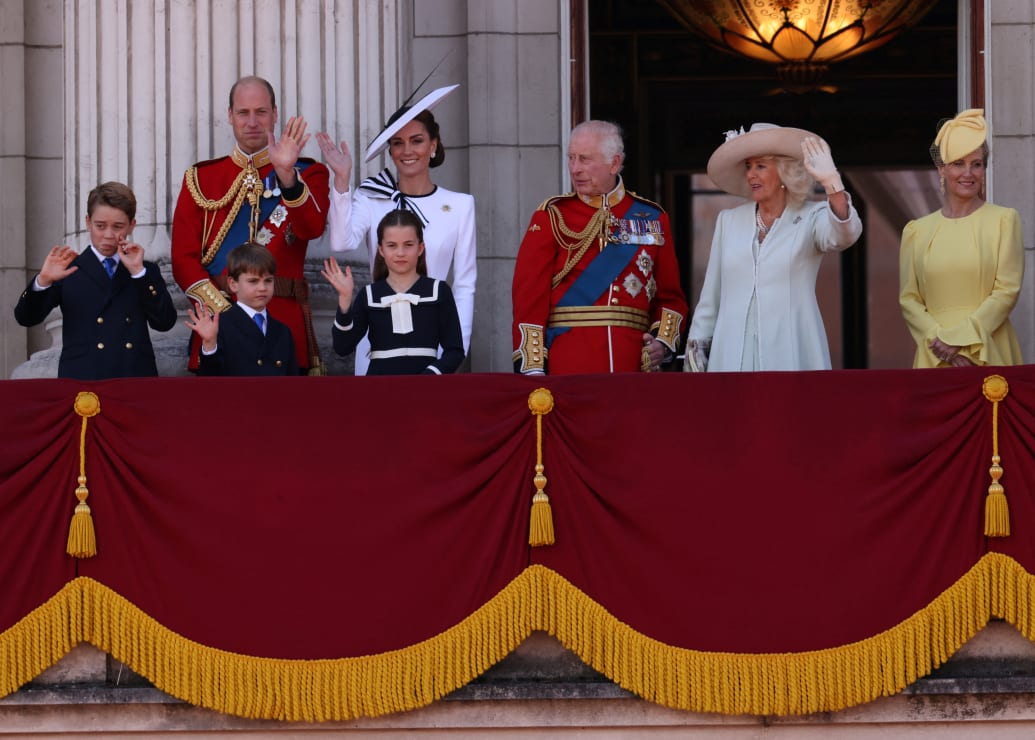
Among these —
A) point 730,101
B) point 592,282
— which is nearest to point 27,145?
point 592,282

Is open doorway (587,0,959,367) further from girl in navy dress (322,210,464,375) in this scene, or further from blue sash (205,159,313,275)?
girl in navy dress (322,210,464,375)

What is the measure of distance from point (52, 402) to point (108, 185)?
44.5 inches

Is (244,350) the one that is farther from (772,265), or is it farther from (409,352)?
(772,265)

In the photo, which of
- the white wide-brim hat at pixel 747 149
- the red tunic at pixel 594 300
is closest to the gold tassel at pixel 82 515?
the red tunic at pixel 594 300

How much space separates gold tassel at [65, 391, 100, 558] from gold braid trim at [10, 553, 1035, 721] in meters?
0.12

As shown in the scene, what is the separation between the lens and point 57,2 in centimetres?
1109

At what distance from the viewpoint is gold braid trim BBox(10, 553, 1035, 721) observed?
7.16m

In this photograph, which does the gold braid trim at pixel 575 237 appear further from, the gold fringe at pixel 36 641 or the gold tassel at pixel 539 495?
the gold fringe at pixel 36 641

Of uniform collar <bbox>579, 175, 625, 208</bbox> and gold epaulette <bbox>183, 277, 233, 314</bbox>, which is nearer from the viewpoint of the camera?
gold epaulette <bbox>183, 277, 233, 314</bbox>

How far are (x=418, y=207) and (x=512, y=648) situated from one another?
2.30 meters

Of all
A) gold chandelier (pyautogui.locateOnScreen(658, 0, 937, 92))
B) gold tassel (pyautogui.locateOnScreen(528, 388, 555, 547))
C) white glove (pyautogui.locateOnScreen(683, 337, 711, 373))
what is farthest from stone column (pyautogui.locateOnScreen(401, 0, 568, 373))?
gold tassel (pyautogui.locateOnScreen(528, 388, 555, 547))

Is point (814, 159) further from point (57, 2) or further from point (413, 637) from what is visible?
point (57, 2)

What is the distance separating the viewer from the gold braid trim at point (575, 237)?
8484mm

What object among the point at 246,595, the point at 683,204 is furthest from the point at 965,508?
the point at 683,204
